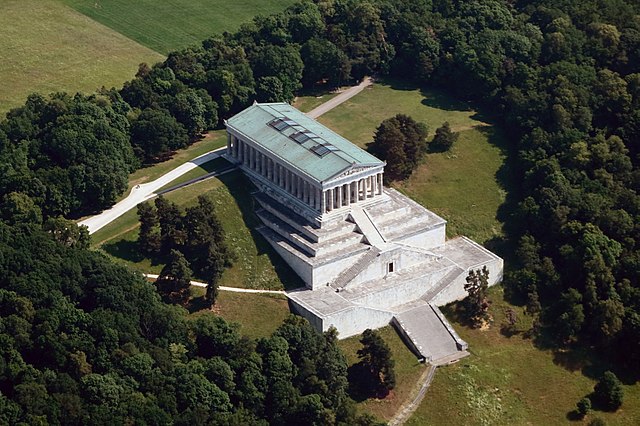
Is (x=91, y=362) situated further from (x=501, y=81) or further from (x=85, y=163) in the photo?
(x=501, y=81)

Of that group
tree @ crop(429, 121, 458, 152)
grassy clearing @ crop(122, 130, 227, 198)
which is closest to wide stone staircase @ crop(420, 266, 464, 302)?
tree @ crop(429, 121, 458, 152)

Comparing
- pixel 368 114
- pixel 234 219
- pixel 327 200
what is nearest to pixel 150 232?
pixel 234 219

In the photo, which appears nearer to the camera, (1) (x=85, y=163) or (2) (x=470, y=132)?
(1) (x=85, y=163)

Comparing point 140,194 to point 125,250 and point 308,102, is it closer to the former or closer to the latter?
point 125,250

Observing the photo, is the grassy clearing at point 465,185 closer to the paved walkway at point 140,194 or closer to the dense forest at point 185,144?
the dense forest at point 185,144

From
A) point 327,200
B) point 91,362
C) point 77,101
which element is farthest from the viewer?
point 77,101

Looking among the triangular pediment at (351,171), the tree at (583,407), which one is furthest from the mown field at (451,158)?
the tree at (583,407)

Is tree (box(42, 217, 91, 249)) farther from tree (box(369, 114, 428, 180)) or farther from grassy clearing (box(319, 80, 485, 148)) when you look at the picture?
grassy clearing (box(319, 80, 485, 148))
